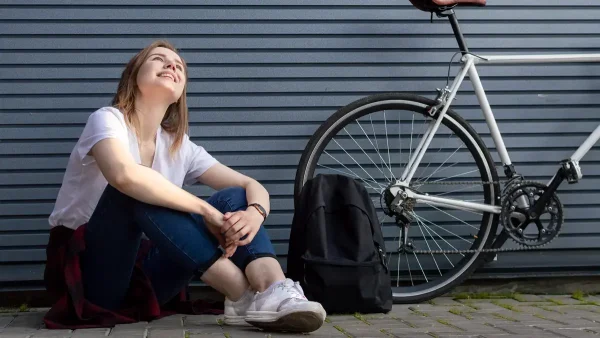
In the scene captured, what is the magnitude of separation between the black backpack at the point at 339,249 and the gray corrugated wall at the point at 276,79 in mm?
625

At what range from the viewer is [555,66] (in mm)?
4445

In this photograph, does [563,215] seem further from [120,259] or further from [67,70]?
[67,70]

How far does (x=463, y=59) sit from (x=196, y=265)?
1804 mm

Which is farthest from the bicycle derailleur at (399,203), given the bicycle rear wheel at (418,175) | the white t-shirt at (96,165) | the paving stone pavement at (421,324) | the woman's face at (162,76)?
the woman's face at (162,76)

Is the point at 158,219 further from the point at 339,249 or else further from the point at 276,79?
the point at 276,79

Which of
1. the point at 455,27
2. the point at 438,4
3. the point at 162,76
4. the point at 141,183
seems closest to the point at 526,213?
the point at 455,27

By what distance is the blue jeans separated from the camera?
3.02 metres

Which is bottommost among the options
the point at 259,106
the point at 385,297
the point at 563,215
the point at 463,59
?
the point at 385,297

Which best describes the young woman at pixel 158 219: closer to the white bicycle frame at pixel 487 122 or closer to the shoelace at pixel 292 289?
the shoelace at pixel 292 289

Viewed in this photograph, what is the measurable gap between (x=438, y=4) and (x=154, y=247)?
1.69 m

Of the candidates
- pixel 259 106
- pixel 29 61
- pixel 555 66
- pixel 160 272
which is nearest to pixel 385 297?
pixel 160 272

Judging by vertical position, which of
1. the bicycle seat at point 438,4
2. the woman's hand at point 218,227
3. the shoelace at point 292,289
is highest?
the bicycle seat at point 438,4

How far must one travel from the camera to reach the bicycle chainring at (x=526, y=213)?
409 cm

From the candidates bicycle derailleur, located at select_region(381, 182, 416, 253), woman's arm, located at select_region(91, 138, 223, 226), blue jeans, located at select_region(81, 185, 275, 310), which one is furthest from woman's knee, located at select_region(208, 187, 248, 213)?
bicycle derailleur, located at select_region(381, 182, 416, 253)
